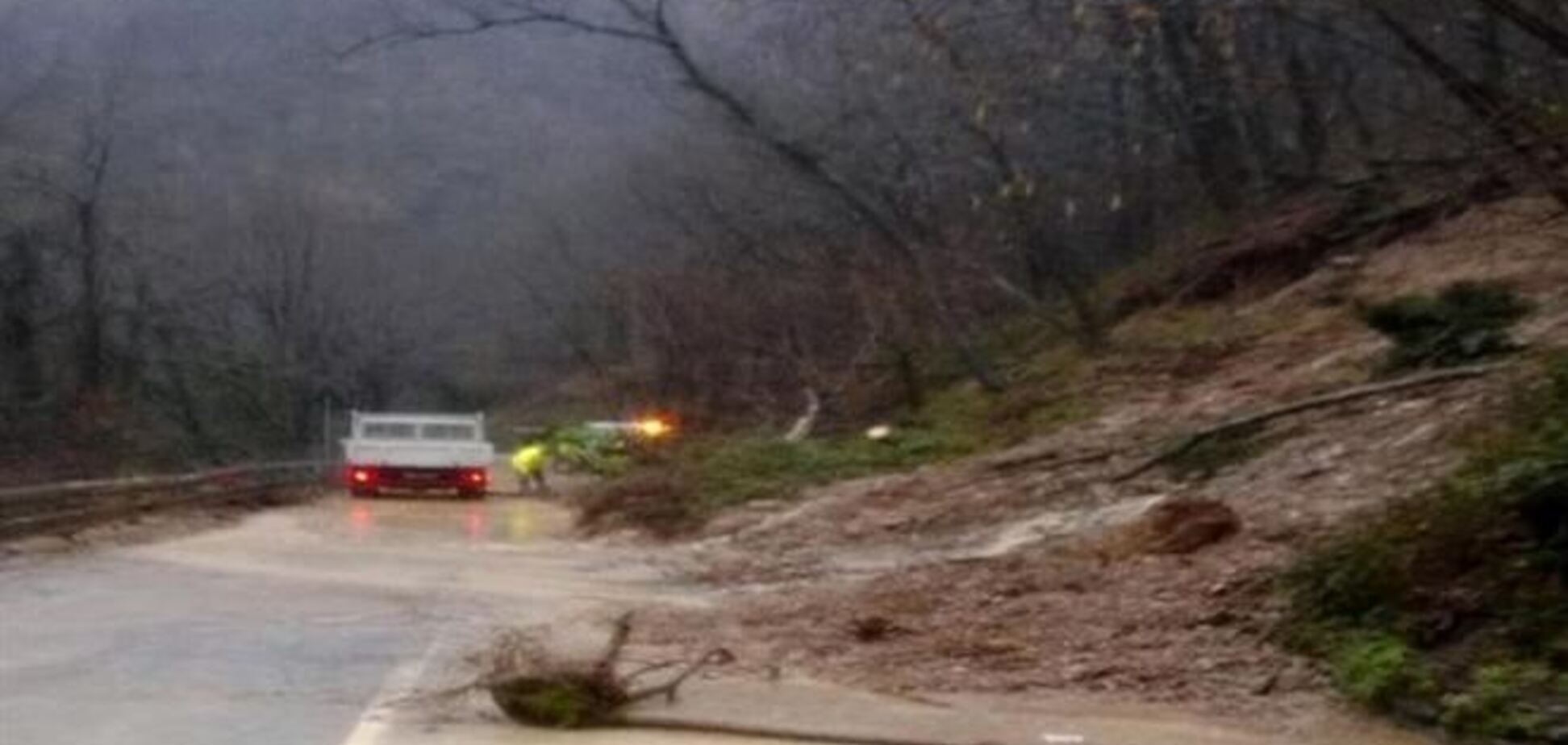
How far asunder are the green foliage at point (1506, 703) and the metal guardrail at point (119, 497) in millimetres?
22136

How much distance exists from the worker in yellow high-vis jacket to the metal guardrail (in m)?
4.97

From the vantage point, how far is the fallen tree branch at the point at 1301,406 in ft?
76.9

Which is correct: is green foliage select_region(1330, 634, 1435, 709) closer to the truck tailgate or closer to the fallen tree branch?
the fallen tree branch

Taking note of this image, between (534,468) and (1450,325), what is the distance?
36.2 metres

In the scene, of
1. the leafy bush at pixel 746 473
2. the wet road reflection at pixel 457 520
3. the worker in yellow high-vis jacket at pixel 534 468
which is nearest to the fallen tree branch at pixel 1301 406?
the leafy bush at pixel 746 473

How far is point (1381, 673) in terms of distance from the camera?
1455 centimetres

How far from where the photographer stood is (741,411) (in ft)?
174

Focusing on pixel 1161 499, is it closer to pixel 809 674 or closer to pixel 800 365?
pixel 809 674

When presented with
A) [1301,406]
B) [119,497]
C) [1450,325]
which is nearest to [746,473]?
[119,497]

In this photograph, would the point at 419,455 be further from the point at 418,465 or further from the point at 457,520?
the point at 457,520

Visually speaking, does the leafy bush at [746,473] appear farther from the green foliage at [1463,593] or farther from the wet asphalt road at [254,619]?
the green foliage at [1463,593]

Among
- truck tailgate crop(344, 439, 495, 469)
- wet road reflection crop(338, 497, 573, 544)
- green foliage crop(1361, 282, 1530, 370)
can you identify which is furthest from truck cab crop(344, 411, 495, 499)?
green foliage crop(1361, 282, 1530, 370)

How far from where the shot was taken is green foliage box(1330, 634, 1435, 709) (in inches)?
567

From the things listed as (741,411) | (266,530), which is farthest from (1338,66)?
(741,411)
